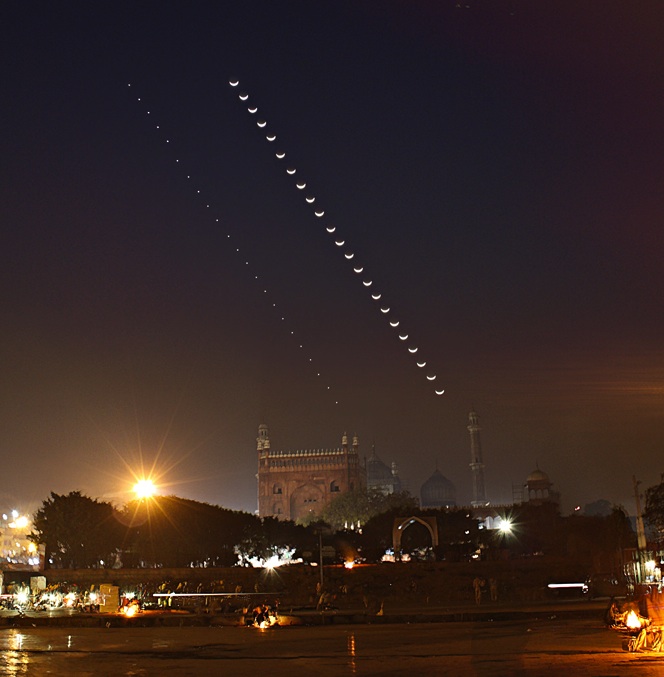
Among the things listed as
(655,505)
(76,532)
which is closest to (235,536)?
(76,532)

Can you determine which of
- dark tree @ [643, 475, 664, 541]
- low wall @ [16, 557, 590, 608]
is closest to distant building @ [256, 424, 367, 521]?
low wall @ [16, 557, 590, 608]

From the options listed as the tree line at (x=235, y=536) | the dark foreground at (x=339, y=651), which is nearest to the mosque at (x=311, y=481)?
the tree line at (x=235, y=536)

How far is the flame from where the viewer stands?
1686 cm

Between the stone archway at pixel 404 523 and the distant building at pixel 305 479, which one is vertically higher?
the distant building at pixel 305 479

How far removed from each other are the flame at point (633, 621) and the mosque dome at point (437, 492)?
4474 inches

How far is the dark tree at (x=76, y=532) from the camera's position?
55.0 m

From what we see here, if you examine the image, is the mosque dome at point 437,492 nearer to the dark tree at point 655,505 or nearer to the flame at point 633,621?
the dark tree at point 655,505

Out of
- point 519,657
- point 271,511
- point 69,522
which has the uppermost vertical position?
point 271,511

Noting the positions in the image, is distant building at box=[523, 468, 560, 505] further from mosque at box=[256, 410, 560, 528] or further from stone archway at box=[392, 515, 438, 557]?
stone archway at box=[392, 515, 438, 557]

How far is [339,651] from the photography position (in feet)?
51.0

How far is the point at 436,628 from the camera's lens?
2041 centimetres

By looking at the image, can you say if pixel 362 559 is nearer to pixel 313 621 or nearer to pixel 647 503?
pixel 647 503

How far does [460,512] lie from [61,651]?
61392 millimetres

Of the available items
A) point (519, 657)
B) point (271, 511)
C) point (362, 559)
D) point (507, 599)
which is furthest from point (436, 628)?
point (271, 511)
